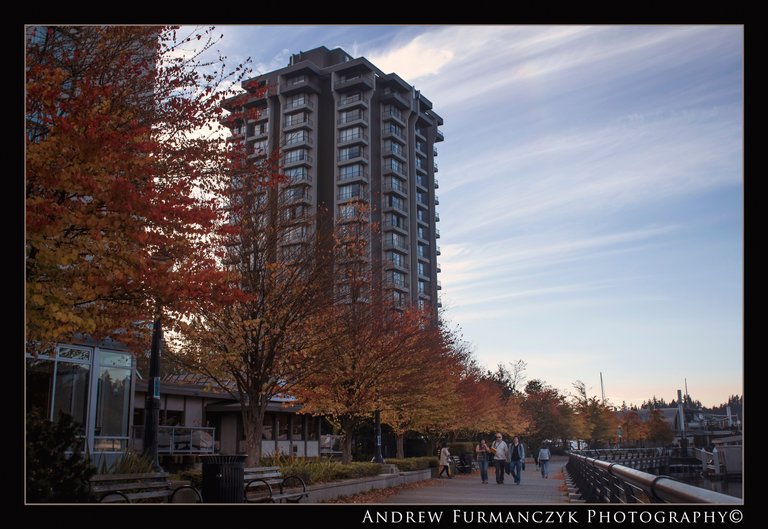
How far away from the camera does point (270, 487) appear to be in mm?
13789

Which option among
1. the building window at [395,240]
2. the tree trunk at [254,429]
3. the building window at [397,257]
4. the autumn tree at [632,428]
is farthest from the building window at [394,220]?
the tree trunk at [254,429]

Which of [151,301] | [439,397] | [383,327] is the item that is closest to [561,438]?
[439,397]

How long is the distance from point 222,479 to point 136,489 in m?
1.32

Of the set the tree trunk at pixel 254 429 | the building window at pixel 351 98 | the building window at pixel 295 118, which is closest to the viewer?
the tree trunk at pixel 254 429

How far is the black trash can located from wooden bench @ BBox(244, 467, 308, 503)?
3.63ft

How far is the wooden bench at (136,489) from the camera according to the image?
10336mm

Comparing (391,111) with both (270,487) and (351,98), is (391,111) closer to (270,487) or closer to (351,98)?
(351,98)

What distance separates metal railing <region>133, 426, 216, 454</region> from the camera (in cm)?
2642

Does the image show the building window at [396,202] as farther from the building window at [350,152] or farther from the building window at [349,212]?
the building window at [349,212]

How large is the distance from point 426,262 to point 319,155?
2044 centimetres

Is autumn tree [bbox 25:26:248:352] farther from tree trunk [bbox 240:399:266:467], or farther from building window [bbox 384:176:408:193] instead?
building window [bbox 384:176:408:193]

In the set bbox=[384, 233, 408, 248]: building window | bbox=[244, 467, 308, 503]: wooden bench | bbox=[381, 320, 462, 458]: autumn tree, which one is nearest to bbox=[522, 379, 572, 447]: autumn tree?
bbox=[384, 233, 408, 248]: building window

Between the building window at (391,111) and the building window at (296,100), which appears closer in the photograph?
the building window at (296,100)

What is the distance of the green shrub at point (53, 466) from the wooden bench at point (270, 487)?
4.38m
